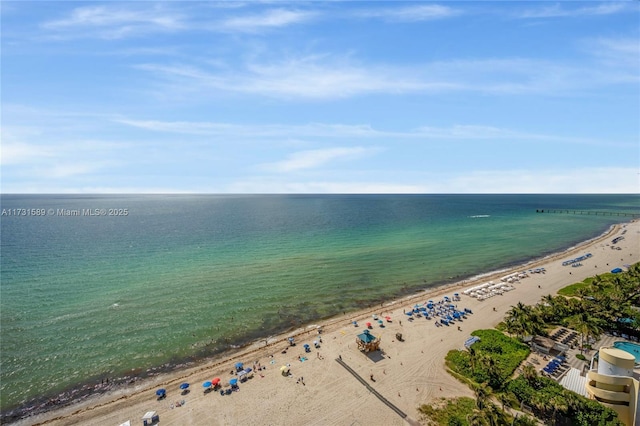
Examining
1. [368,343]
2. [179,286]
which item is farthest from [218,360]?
[179,286]

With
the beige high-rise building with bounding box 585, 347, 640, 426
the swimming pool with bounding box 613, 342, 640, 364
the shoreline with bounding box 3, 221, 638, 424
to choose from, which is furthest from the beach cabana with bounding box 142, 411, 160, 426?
the swimming pool with bounding box 613, 342, 640, 364

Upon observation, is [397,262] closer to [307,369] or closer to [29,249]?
[307,369]

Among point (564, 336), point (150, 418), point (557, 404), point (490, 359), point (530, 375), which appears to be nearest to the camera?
point (557, 404)

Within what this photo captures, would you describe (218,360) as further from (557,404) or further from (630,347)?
(630,347)

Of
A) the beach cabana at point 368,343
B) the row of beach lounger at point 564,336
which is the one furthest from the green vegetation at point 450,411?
the row of beach lounger at point 564,336

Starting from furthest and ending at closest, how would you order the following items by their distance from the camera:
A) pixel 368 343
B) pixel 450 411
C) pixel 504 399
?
pixel 368 343, pixel 450 411, pixel 504 399

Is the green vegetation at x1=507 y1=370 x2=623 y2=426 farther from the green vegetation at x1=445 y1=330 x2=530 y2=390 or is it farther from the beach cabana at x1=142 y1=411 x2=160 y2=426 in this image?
the beach cabana at x1=142 y1=411 x2=160 y2=426
